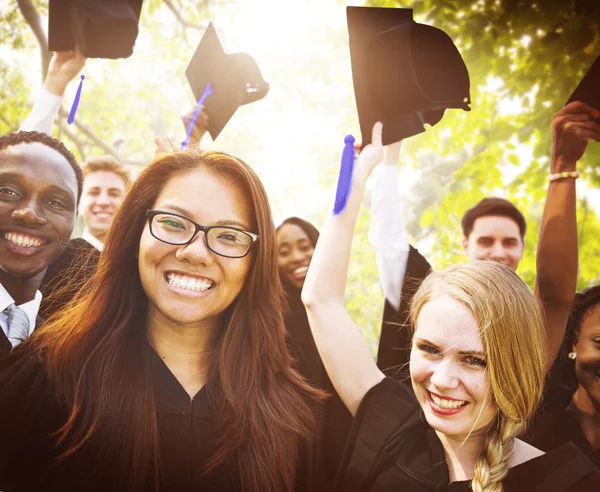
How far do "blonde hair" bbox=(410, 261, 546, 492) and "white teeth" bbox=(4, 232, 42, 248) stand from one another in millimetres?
1553

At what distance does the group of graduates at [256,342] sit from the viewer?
2186 millimetres

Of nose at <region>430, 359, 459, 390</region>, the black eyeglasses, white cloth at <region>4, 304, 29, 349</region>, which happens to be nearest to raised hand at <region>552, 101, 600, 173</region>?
nose at <region>430, 359, 459, 390</region>

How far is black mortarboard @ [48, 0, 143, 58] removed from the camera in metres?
2.53

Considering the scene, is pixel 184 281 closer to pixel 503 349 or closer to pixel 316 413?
pixel 316 413

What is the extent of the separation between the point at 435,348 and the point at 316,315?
46 centimetres

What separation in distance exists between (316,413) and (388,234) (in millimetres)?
795

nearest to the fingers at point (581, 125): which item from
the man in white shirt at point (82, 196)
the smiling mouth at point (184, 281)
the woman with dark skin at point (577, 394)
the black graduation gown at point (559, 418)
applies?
the woman with dark skin at point (577, 394)

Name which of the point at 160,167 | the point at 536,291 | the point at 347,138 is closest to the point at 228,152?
the point at 160,167

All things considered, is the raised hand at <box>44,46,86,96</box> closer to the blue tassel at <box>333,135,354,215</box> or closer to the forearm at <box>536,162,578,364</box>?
the blue tassel at <box>333,135,354,215</box>

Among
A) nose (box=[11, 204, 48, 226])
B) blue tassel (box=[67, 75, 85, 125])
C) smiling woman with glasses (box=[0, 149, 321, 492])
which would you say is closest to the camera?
smiling woman with glasses (box=[0, 149, 321, 492])

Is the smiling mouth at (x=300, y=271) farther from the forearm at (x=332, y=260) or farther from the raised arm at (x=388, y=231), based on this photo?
the raised arm at (x=388, y=231)

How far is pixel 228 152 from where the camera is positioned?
8.04ft

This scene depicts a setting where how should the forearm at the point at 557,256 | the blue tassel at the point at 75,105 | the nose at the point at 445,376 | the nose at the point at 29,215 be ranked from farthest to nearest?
the blue tassel at the point at 75,105, the forearm at the point at 557,256, the nose at the point at 29,215, the nose at the point at 445,376

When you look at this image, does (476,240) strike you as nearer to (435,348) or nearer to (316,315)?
(435,348)
